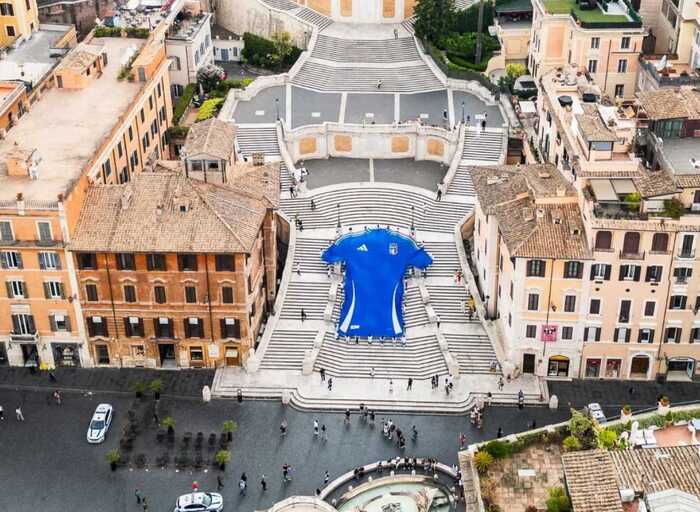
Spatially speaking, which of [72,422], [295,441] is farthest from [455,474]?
[72,422]

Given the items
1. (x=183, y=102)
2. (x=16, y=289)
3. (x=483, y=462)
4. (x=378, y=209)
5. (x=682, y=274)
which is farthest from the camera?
(x=183, y=102)

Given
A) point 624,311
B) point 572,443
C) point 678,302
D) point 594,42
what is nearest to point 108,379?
point 572,443

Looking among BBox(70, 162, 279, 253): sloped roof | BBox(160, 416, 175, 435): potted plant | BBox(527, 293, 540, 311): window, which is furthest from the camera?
BBox(70, 162, 279, 253): sloped roof

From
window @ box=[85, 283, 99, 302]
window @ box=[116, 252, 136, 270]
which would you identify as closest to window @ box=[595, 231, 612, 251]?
window @ box=[116, 252, 136, 270]

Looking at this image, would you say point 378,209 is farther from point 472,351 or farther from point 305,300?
point 472,351

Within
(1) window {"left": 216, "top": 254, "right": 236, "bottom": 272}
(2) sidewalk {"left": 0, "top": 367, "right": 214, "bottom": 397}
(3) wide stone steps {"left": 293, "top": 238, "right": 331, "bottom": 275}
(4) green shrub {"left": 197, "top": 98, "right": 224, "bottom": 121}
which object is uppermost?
(1) window {"left": 216, "top": 254, "right": 236, "bottom": 272}

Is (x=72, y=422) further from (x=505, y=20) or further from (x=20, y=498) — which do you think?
(x=505, y=20)

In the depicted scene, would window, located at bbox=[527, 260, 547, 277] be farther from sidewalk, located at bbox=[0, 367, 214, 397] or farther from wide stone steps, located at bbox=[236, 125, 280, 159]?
wide stone steps, located at bbox=[236, 125, 280, 159]

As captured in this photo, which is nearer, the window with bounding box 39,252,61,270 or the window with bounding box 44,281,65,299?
the window with bounding box 39,252,61,270
